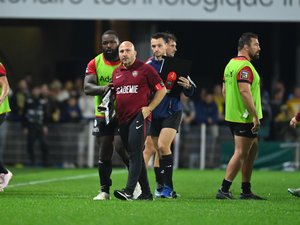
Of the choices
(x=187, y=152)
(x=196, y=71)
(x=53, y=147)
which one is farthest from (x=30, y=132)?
(x=196, y=71)

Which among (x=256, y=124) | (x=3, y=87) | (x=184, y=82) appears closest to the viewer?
(x=256, y=124)

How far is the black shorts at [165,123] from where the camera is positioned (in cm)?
1426

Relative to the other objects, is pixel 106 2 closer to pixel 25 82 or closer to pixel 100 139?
pixel 25 82

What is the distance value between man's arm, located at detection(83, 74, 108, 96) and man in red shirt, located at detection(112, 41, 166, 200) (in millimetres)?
277

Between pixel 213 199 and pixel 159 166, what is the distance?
1.08m

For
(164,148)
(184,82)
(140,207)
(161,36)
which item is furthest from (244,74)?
(140,207)

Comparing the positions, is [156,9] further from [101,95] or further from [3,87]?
[101,95]

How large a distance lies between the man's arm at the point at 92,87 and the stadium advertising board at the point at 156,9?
33.8 feet

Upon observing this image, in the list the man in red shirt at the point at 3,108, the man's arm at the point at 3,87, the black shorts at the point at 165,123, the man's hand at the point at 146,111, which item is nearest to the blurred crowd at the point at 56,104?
the man in red shirt at the point at 3,108

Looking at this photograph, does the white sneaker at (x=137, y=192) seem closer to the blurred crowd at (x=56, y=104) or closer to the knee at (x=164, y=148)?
the knee at (x=164, y=148)

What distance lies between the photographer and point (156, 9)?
2344 cm

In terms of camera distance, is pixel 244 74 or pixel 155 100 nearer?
Result: pixel 155 100

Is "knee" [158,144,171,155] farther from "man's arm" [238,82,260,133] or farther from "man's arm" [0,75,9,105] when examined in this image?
"man's arm" [0,75,9,105]

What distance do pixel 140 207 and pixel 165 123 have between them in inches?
113
